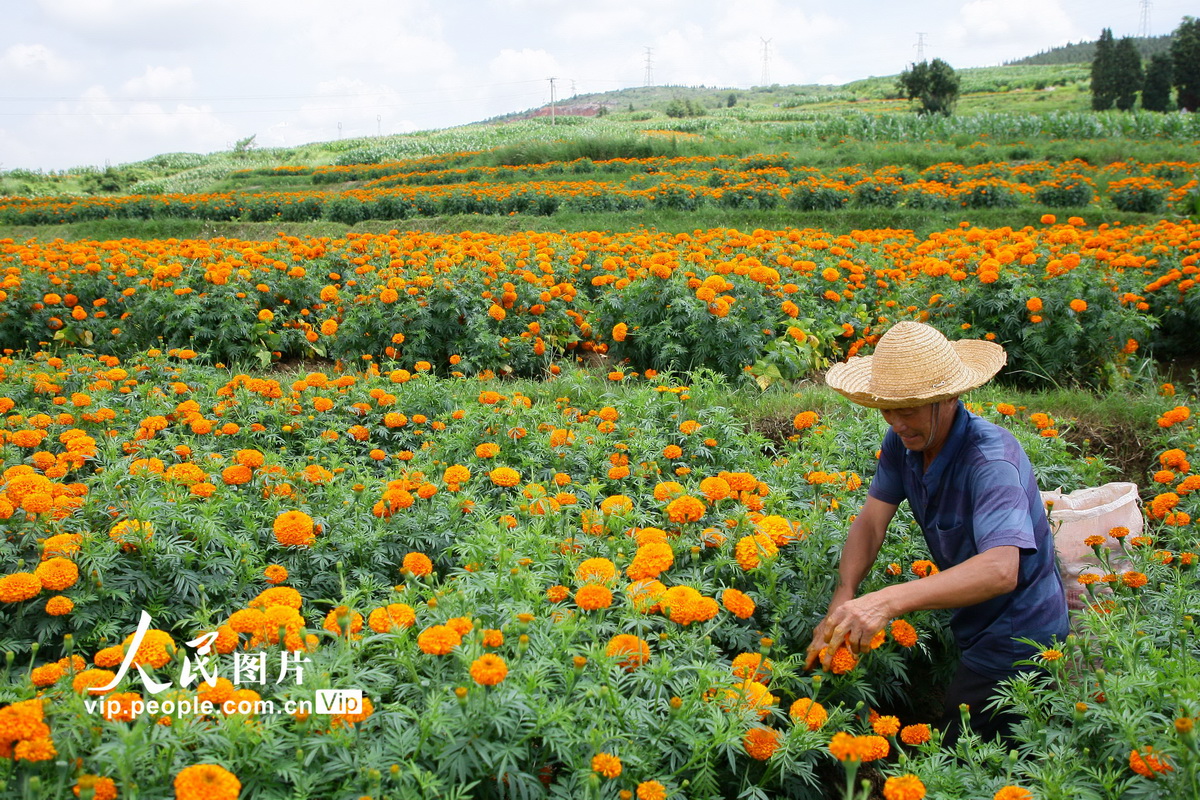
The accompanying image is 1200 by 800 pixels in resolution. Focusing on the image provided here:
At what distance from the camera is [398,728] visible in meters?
1.71

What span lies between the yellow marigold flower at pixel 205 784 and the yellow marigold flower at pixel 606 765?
0.69 metres

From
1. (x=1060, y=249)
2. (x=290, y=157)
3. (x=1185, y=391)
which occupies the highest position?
(x=290, y=157)

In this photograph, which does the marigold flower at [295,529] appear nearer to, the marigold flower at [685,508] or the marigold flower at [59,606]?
the marigold flower at [59,606]

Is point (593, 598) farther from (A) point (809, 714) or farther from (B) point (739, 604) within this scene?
(A) point (809, 714)

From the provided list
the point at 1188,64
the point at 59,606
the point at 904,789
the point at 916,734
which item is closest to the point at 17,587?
the point at 59,606

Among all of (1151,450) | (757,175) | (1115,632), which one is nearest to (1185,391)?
(1151,450)

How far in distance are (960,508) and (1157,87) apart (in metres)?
45.8

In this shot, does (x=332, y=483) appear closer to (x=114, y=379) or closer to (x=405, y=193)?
(x=114, y=379)

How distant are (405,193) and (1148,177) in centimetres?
1407

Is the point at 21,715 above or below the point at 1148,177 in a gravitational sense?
below

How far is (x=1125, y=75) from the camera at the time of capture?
124 ft

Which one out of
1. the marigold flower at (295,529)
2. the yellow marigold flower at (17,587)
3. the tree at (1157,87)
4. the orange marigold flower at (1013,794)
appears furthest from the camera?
the tree at (1157,87)

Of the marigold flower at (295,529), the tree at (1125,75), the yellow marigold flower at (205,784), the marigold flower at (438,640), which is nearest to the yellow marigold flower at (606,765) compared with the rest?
the marigold flower at (438,640)

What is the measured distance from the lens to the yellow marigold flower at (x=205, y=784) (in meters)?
1.33
